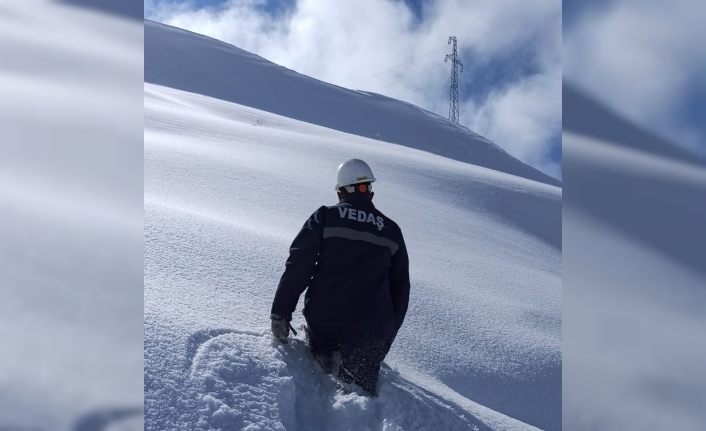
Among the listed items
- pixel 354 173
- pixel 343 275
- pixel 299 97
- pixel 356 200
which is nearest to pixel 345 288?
pixel 343 275

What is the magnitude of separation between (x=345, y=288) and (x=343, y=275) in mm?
56

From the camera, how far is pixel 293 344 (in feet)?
9.47

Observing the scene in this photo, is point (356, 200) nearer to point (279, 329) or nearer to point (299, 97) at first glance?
point (279, 329)

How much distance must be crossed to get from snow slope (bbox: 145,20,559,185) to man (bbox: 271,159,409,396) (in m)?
21.3

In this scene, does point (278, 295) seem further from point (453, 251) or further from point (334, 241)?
point (453, 251)

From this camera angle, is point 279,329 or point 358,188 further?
point 358,188

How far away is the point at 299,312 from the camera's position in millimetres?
3371

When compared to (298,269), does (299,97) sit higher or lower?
higher

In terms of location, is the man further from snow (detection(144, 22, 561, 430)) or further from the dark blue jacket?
snow (detection(144, 22, 561, 430))

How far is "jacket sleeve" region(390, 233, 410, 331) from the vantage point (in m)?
3.04

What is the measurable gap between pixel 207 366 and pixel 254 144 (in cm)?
792

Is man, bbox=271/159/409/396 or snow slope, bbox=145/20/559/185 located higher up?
snow slope, bbox=145/20/559/185

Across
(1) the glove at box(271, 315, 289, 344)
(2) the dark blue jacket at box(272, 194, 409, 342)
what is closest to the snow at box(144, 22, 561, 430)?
(1) the glove at box(271, 315, 289, 344)

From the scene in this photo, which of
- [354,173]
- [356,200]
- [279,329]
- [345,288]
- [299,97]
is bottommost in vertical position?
[279,329]
